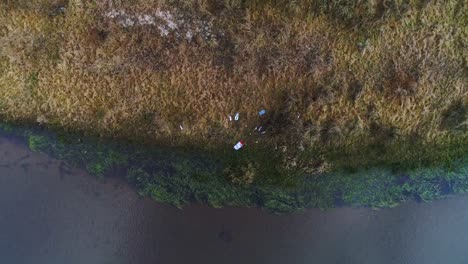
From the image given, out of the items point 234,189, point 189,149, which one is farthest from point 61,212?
point 234,189

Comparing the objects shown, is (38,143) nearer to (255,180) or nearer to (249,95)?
(249,95)

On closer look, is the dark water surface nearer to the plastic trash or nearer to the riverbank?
the riverbank

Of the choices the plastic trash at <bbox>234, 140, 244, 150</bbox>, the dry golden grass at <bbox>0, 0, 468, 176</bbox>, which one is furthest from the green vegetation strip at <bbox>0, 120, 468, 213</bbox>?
the dry golden grass at <bbox>0, 0, 468, 176</bbox>

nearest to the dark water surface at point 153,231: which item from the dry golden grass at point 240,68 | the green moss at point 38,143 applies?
the green moss at point 38,143

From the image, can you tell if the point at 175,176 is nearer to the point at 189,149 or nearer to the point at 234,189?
the point at 189,149

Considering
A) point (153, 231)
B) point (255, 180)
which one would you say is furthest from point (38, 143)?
point (255, 180)

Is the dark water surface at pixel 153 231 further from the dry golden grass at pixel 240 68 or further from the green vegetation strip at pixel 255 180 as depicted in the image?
the dry golden grass at pixel 240 68

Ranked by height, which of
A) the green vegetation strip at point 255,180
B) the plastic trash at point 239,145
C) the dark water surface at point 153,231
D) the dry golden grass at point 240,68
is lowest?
the dark water surface at point 153,231
